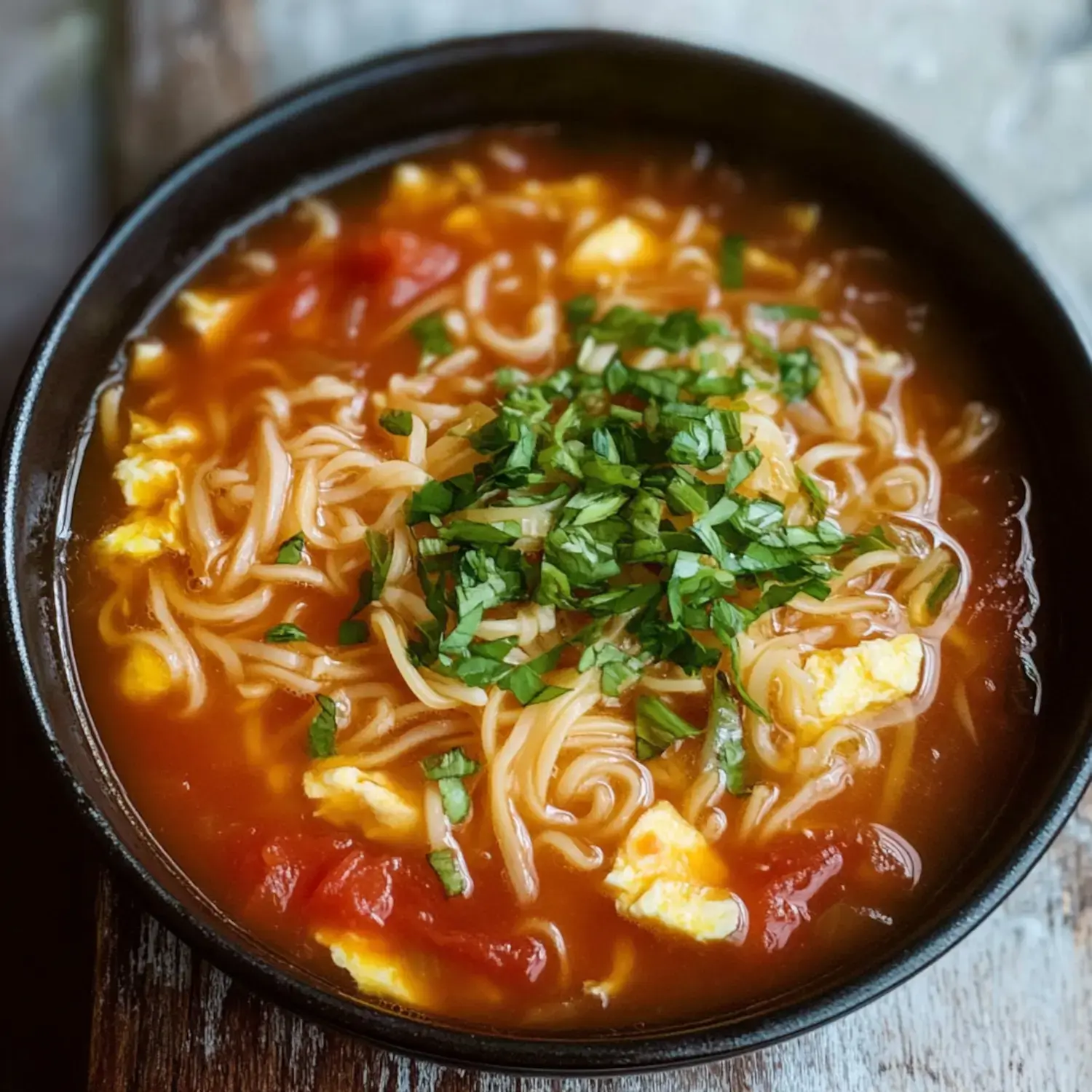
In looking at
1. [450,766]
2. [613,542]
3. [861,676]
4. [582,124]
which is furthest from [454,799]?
[582,124]

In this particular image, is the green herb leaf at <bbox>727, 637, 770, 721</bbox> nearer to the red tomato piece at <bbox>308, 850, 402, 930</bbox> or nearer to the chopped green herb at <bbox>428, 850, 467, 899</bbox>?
the chopped green herb at <bbox>428, 850, 467, 899</bbox>

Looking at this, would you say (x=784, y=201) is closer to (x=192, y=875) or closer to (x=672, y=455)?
(x=672, y=455)

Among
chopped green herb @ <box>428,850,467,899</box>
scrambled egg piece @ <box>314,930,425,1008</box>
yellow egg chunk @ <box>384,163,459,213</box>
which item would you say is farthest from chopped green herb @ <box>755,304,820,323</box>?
scrambled egg piece @ <box>314,930,425,1008</box>

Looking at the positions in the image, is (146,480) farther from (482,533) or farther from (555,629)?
(555,629)

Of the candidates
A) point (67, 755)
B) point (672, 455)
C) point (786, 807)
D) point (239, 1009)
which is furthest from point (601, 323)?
point (239, 1009)

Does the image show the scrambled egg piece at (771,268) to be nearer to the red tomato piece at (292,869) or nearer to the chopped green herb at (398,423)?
the chopped green herb at (398,423)

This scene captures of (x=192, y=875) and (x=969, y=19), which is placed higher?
(x=969, y=19)
